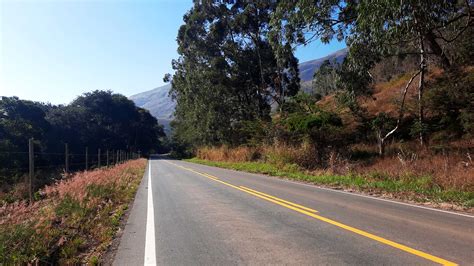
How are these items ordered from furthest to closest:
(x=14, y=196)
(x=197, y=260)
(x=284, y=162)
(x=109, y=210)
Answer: (x=284, y=162) < (x=14, y=196) < (x=109, y=210) < (x=197, y=260)

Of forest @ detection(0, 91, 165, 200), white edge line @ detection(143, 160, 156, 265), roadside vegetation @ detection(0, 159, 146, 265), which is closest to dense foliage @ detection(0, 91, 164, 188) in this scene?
forest @ detection(0, 91, 165, 200)

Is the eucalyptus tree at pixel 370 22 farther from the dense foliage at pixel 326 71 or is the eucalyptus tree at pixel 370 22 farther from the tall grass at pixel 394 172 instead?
the tall grass at pixel 394 172

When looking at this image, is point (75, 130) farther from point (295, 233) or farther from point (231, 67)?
point (295, 233)

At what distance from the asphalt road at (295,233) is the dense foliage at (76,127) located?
16211 mm

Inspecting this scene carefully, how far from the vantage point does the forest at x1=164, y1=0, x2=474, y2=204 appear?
13766 mm

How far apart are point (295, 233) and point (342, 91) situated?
17.5 metres

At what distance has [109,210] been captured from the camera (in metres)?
10.3

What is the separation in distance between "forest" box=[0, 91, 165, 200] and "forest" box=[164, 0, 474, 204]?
11902 mm

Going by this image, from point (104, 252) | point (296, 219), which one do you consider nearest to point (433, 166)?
point (296, 219)

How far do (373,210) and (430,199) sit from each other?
2548 mm

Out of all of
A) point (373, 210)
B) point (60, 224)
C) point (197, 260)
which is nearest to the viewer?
point (197, 260)

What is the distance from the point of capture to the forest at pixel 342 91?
1377cm

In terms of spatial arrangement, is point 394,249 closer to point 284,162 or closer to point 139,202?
point 139,202

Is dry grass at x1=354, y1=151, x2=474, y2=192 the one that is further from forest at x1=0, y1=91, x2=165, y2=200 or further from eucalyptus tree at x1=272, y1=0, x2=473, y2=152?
forest at x1=0, y1=91, x2=165, y2=200
